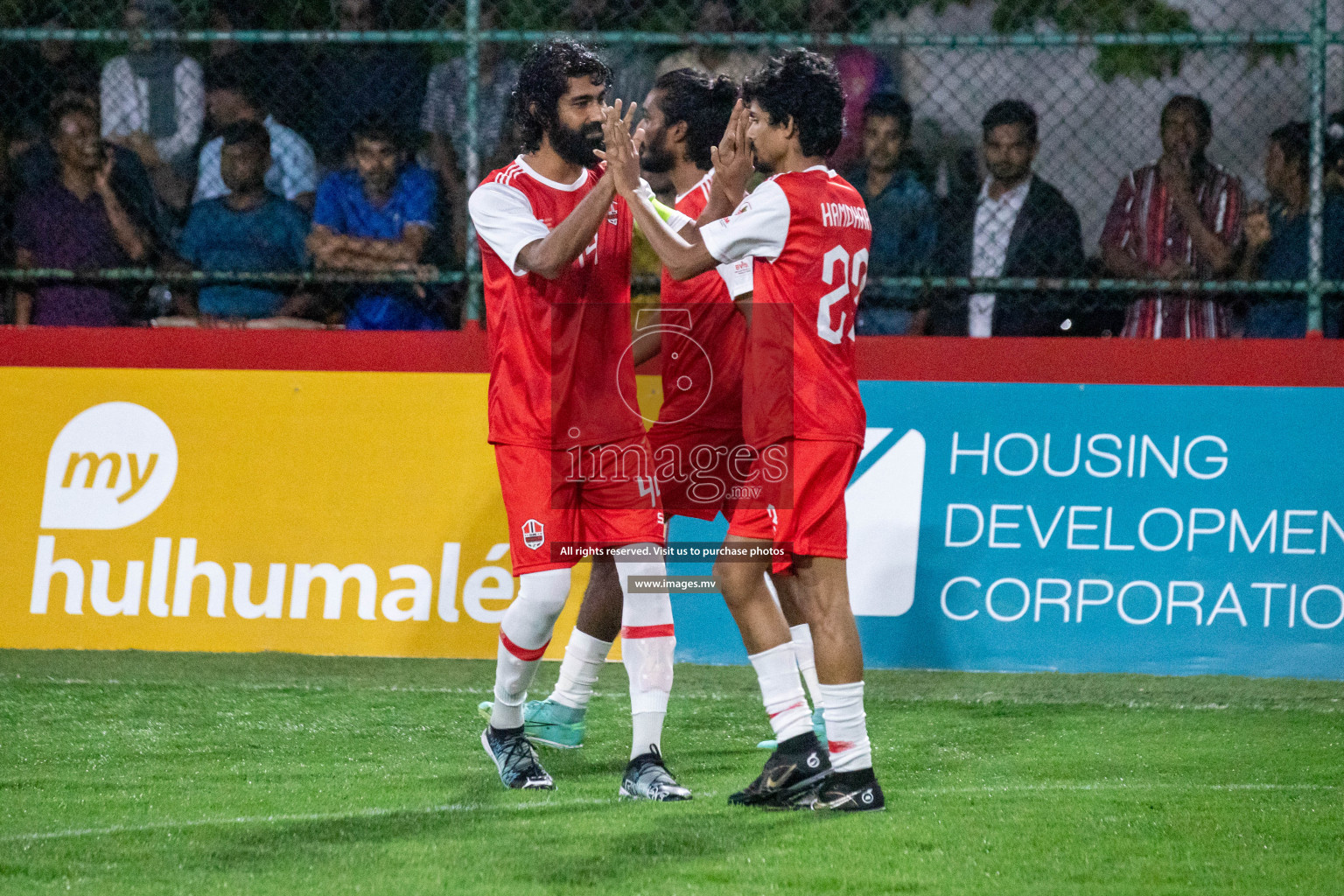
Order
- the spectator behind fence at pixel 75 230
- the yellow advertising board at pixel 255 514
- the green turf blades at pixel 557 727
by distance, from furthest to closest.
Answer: the spectator behind fence at pixel 75 230 < the yellow advertising board at pixel 255 514 < the green turf blades at pixel 557 727

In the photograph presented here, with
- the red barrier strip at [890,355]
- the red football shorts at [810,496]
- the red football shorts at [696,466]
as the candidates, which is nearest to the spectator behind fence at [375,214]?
the red barrier strip at [890,355]

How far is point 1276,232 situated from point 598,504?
398 centimetres

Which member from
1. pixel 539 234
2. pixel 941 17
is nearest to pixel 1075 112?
pixel 941 17

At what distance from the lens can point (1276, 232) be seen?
7.02 metres

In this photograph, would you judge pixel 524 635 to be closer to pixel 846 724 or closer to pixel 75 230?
pixel 846 724

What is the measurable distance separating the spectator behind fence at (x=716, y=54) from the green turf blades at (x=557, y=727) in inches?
134

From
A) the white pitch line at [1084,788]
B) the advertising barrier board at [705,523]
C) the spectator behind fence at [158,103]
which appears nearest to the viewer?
the white pitch line at [1084,788]

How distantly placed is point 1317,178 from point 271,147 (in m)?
4.91

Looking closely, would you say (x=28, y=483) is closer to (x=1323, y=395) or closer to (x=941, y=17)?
(x=941, y=17)

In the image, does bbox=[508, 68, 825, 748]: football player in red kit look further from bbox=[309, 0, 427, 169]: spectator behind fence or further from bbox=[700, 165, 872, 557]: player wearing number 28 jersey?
bbox=[309, 0, 427, 169]: spectator behind fence

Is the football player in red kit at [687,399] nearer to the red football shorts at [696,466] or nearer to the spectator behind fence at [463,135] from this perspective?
the red football shorts at [696,466]

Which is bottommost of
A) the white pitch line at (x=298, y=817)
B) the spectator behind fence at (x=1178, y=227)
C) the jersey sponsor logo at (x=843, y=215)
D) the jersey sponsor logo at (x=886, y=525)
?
the white pitch line at (x=298, y=817)

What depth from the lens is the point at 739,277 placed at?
4.79m

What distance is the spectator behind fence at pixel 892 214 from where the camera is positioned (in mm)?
7297
